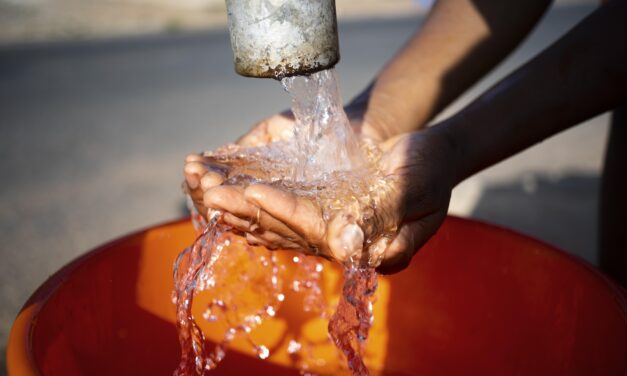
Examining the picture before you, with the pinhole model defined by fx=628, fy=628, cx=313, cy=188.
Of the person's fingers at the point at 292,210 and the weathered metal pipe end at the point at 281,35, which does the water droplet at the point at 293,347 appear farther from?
the weathered metal pipe end at the point at 281,35

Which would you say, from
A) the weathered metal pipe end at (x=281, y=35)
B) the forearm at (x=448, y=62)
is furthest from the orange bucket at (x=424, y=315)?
the weathered metal pipe end at (x=281, y=35)

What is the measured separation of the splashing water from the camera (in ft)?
3.47

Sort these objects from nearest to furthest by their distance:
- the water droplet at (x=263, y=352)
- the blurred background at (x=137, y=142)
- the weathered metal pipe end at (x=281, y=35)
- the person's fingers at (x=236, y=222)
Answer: the weathered metal pipe end at (x=281, y=35), the person's fingers at (x=236, y=222), the water droplet at (x=263, y=352), the blurred background at (x=137, y=142)

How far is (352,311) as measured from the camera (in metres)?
1.13

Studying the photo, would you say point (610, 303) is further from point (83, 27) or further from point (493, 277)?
point (83, 27)

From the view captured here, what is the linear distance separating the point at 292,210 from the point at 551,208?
2.21m

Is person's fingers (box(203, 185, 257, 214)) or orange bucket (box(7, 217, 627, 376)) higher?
person's fingers (box(203, 185, 257, 214))

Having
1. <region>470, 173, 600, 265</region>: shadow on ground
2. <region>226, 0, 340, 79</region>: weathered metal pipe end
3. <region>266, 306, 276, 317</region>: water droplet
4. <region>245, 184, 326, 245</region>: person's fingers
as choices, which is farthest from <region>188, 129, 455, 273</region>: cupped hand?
<region>470, 173, 600, 265</region>: shadow on ground

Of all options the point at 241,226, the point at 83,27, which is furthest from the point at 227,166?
the point at 83,27

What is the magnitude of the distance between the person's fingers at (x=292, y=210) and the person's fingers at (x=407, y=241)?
131mm

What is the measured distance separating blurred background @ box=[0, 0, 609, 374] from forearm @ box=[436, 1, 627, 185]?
1.41 metres

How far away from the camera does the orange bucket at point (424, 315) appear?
1.02 metres

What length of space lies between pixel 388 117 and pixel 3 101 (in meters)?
4.31

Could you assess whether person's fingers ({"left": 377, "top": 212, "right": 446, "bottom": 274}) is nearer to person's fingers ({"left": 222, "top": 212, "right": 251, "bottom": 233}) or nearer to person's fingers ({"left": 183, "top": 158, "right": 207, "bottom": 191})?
person's fingers ({"left": 222, "top": 212, "right": 251, "bottom": 233})
